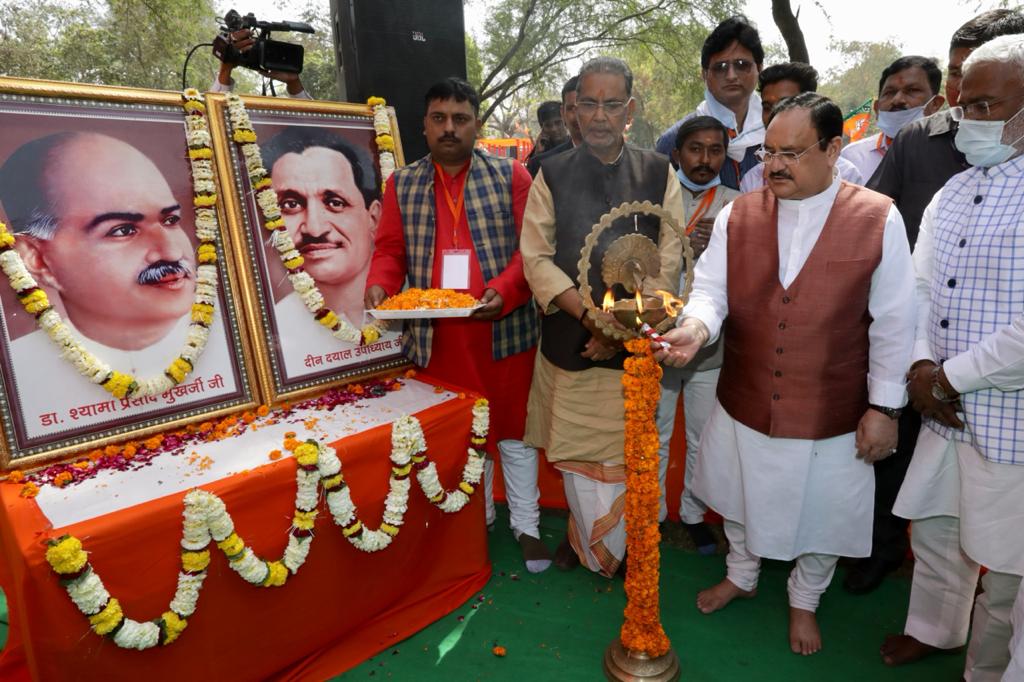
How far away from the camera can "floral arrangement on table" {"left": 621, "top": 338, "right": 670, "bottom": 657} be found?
2.13 m

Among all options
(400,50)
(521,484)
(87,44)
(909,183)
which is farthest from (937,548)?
(87,44)

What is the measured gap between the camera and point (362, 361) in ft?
9.95

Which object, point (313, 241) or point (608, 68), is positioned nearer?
point (608, 68)

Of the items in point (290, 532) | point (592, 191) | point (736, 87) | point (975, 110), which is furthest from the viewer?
point (736, 87)

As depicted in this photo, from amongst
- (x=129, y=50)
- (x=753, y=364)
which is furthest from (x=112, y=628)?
(x=129, y=50)

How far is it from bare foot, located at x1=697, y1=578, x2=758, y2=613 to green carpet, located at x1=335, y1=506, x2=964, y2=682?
1.6 inches

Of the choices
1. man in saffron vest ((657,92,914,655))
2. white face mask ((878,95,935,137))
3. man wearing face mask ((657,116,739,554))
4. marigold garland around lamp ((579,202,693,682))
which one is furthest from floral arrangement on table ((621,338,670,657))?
white face mask ((878,95,935,137))

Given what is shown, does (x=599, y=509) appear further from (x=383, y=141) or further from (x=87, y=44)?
(x=87, y=44)

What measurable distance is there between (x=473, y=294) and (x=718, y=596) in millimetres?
1756

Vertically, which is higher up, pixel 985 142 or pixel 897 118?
pixel 897 118

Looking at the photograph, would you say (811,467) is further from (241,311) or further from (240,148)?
(240,148)

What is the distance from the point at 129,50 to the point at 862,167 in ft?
57.8

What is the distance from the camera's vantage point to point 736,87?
3408 millimetres

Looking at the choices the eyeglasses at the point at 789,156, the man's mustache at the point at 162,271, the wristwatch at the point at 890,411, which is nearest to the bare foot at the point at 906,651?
the wristwatch at the point at 890,411
